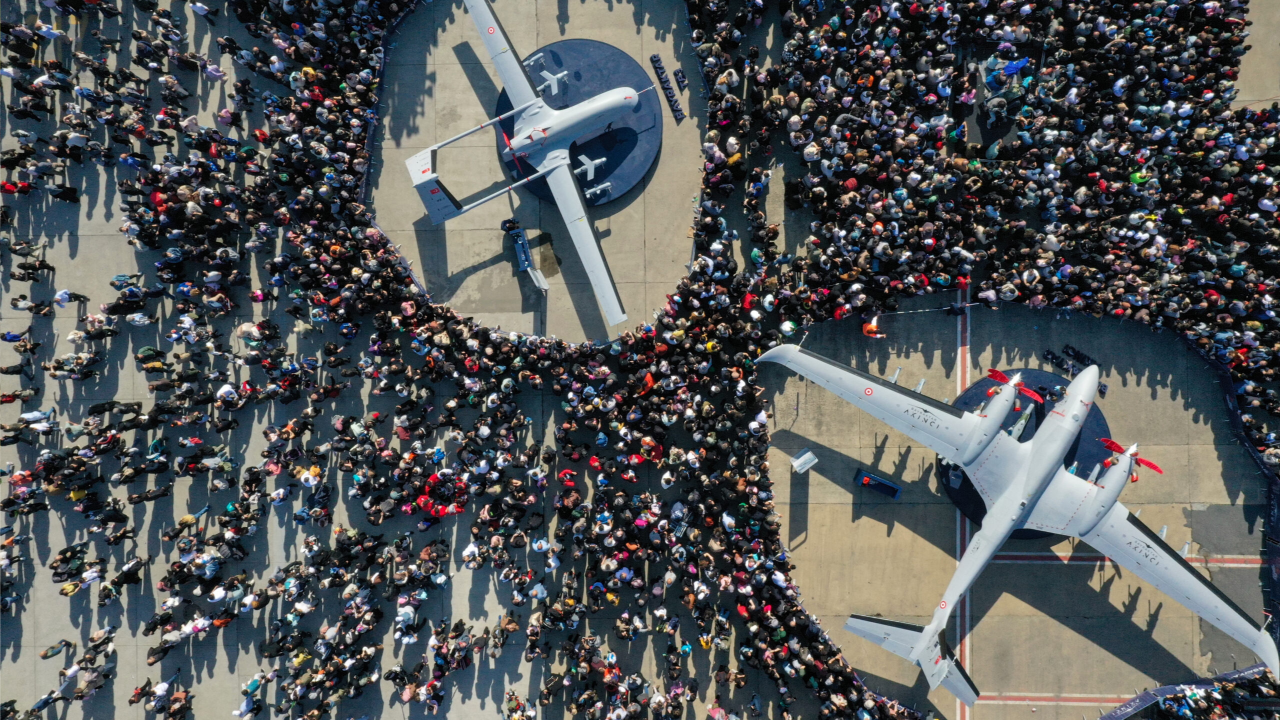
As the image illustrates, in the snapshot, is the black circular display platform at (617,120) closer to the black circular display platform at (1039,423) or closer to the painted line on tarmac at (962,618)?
the black circular display platform at (1039,423)

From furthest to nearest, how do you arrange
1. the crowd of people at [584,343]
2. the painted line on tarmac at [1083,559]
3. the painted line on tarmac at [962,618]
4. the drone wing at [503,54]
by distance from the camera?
the painted line on tarmac at [962,618], the painted line on tarmac at [1083,559], the drone wing at [503,54], the crowd of people at [584,343]

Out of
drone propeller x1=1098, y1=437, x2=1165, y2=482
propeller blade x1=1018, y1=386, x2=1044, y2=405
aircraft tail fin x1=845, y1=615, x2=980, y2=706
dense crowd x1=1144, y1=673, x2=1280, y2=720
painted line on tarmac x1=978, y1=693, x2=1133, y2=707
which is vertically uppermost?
propeller blade x1=1018, y1=386, x2=1044, y2=405

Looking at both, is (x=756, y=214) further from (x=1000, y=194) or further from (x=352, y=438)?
(x=352, y=438)

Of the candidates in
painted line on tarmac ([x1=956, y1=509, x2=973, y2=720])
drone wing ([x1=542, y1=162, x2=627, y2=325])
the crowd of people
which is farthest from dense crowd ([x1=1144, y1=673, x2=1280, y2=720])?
drone wing ([x1=542, y1=162, x2=627, y2=325])

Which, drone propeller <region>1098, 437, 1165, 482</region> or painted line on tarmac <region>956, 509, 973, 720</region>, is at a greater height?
drone propeller <region>1098, 437, 1165, 482</region>

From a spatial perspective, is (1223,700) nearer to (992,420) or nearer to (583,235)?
(992,420)

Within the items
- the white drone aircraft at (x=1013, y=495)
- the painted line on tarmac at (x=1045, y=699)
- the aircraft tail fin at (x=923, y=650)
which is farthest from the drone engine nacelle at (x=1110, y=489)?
the painted line on tarmac at (x=1045, y=699)

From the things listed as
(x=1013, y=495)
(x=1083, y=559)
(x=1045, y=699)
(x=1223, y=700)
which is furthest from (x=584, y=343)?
(x=1223, y=700)

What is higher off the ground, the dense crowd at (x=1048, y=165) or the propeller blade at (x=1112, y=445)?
the dense crowd at (x=1048, y=165)

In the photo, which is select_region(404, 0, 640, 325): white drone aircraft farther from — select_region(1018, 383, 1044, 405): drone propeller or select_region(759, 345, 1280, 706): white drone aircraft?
select_region(1018, 383, 1044, 405): drone propeller
